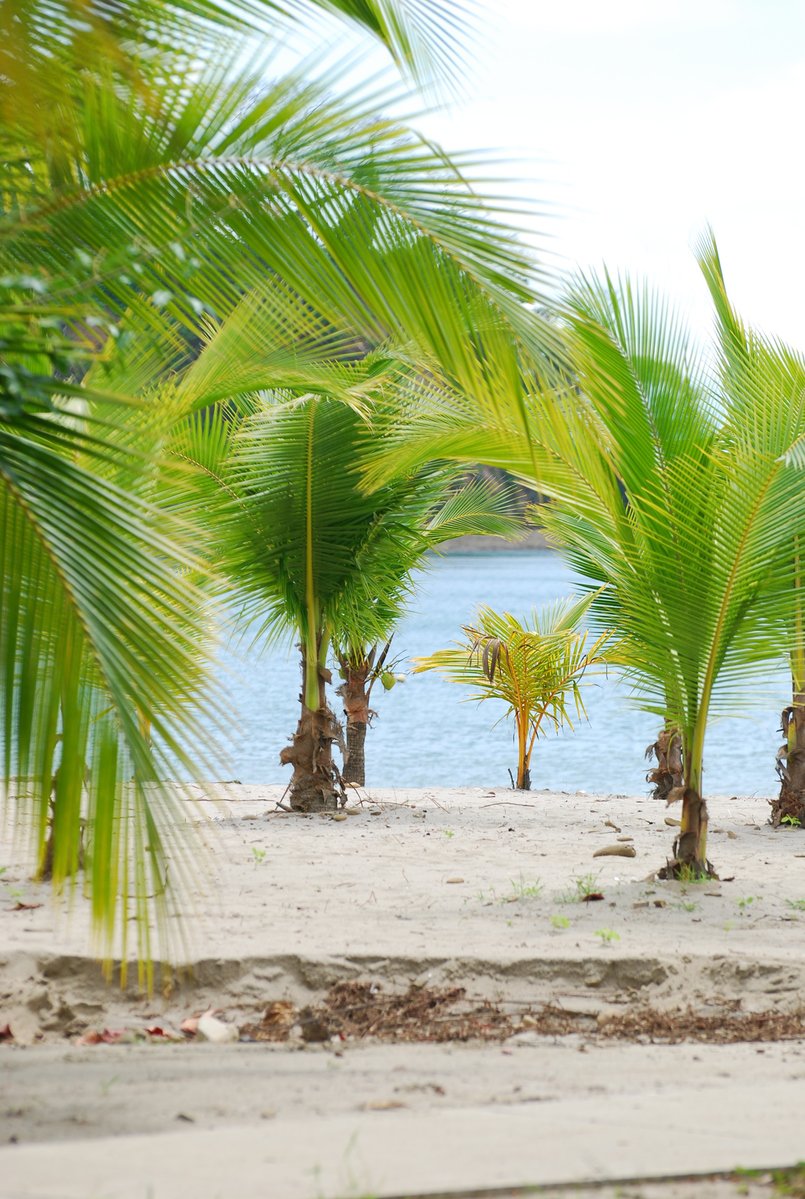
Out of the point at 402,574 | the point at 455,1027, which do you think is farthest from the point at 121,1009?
the point at 402,574

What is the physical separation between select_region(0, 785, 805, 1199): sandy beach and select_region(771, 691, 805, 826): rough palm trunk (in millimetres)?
588

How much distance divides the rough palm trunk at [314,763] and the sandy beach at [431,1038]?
2.45 feet

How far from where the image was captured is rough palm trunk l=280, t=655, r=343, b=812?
7.17m

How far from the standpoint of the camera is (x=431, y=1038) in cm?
325

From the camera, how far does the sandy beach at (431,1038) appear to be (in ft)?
6.60

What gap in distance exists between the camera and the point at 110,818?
2.74 meters

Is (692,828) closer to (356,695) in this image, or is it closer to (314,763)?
(314,763)

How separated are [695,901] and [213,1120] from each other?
2758 mm

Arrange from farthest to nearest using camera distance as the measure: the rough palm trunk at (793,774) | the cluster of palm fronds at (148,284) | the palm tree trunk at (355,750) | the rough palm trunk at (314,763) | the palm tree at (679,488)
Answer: the palm tree trunk at (355,750) → the rough palm trunk at (314,763) → the rough palm trunk at (793,774) → the palm tree at (679,488) → the cluster of palm fronds at (148,284)

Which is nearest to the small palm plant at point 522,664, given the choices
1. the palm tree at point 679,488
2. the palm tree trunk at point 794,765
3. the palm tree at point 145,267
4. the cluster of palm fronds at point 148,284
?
the palm tree trunk at point 794,765

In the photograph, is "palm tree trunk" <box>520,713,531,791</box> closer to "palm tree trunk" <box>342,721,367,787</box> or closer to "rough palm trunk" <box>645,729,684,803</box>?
"rough palm trunk" <box>645,729,684,803</box>

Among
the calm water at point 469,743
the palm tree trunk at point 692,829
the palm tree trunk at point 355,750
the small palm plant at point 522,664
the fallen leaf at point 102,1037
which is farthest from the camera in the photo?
the calm water at point 469,743

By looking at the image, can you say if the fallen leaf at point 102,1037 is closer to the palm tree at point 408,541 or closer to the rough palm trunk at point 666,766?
the palm tree at point 408,541

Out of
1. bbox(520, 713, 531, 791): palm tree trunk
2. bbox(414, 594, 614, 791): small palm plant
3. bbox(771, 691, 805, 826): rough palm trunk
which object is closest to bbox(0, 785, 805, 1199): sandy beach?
bbox(771, 691, 805, 826): rough palm trunk
